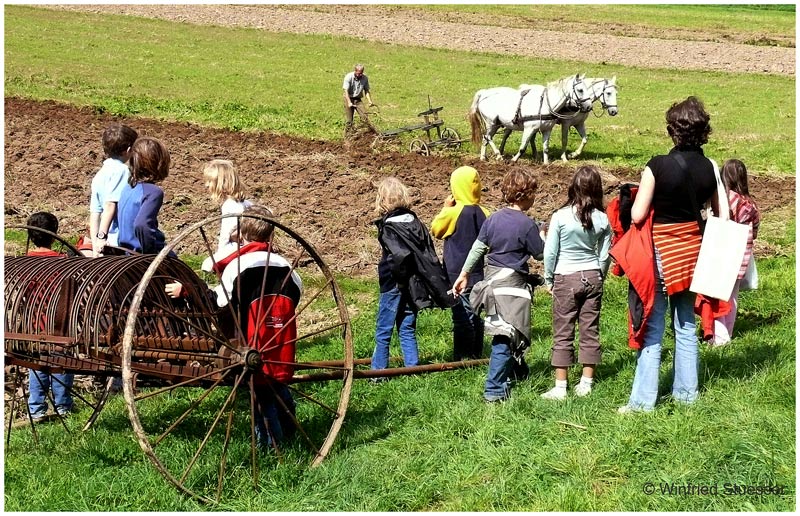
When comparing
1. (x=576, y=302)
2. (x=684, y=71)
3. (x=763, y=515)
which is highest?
(x=684, y=71)

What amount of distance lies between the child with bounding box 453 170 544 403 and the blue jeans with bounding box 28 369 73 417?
295 centimetres

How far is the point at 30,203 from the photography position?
1391 cm

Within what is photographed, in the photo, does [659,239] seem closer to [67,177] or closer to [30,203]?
[30,203]

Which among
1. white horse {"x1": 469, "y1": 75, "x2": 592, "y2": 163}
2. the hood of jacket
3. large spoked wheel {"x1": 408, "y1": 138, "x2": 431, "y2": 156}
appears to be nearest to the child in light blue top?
the hood of jacket

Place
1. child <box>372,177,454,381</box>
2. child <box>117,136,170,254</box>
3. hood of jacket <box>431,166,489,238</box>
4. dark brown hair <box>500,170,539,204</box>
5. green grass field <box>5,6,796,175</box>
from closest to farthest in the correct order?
1. dark brown hair <box>500,170,539,204</box>
2. child <box>117,136,170,254</box>
3. child <box>372,177,454,381</box>
4. hood of jacket <box>431,166,489,238</box>
5. green grass field <box>5,6,796,175</box>

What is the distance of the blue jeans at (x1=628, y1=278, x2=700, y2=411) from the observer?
6062 mm

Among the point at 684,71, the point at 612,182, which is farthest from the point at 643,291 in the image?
the point at 684,71

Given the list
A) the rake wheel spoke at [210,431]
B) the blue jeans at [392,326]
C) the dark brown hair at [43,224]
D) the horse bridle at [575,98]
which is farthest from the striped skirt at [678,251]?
the horse bridle at [575,98]

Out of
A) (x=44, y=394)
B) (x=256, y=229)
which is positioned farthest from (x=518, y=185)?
(x=44, y=394)

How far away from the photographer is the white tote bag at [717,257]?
5832 mm

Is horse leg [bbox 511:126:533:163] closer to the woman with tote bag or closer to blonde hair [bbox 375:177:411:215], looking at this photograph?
blonde hair [bbox 375:177:411:215]

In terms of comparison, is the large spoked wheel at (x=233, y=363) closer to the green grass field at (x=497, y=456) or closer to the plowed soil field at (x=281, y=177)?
the green grass field at (x=497, y=456)

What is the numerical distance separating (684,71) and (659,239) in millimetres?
28676

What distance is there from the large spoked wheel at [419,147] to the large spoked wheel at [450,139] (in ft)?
1.46
